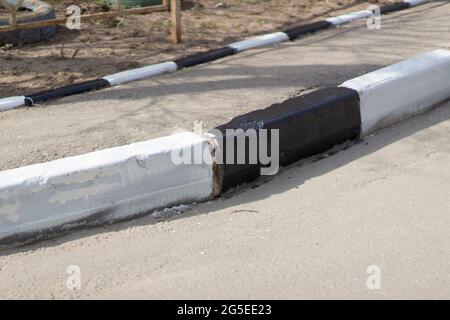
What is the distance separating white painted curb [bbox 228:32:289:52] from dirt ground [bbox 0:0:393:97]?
0.78 feet

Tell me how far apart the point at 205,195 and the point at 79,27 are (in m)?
4.51

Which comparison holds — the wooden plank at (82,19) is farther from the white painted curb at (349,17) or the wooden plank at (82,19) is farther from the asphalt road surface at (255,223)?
the white painted curb at (349,17)

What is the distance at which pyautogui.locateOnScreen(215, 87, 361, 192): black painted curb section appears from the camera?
479 centimetres

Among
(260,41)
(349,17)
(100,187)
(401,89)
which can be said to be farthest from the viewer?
(349,17)

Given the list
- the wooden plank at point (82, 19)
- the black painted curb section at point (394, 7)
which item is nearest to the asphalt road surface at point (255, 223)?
the wooden plank at point (82, 19)

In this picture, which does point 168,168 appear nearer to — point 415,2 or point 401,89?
point 401,89

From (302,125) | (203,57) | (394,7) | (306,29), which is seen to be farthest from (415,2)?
(302,125)

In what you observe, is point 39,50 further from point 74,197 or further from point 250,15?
point 74,197

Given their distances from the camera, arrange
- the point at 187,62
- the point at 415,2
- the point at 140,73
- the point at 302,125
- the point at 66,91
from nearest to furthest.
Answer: the point at 302,125
the point at 66,91
the point at 140,73
the point at 187,62
the point at 415,2

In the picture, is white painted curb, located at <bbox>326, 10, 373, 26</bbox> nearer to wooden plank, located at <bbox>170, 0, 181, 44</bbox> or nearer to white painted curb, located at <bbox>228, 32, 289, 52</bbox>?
white painted curb, located at <bbox>228, 32, 289, 52</bbox>

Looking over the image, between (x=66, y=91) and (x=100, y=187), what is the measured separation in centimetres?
236

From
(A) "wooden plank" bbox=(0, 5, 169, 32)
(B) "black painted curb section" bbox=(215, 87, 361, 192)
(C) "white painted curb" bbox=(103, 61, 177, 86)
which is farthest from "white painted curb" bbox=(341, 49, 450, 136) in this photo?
(A) "wooden plank" bbox=(0, 5, 169, 32)

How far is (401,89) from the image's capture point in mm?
5773

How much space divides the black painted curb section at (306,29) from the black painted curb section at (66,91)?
2.48 metres
